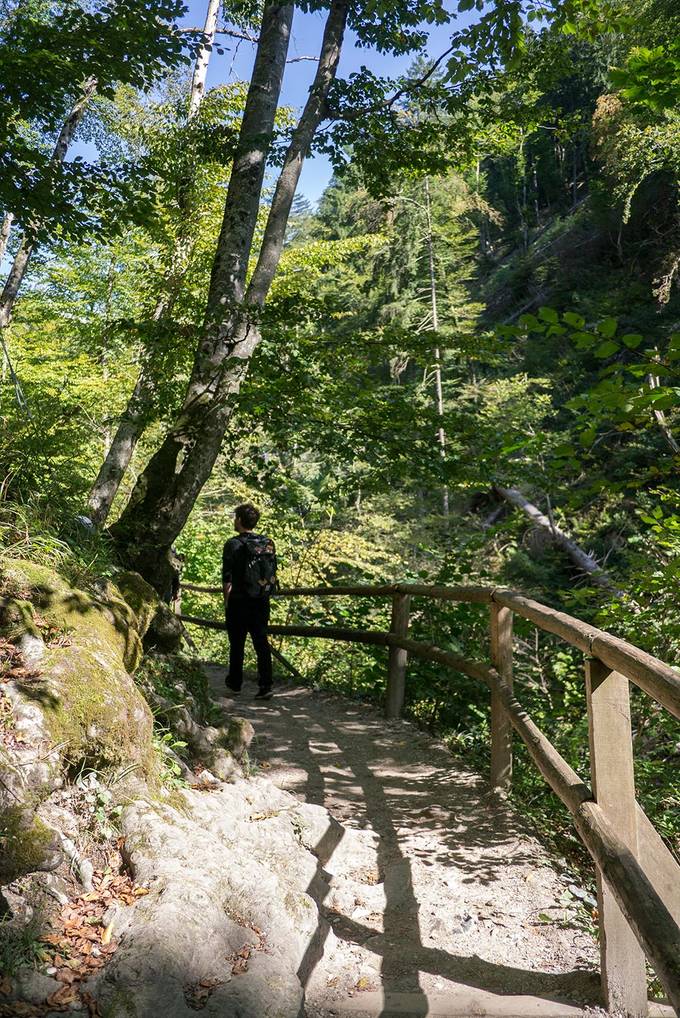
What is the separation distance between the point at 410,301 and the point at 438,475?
2389 cm

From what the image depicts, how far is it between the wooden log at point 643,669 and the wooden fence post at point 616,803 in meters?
0.17

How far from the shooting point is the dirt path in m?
2.53

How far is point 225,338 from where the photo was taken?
6512mm

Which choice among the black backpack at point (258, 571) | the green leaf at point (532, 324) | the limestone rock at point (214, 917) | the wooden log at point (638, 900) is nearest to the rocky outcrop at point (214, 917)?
the limestone rock at point (214, 917)

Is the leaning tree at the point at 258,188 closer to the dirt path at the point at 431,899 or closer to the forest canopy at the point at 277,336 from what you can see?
the forest canopy at the point at 277,336

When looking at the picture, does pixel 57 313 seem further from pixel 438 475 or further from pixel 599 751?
pixel 599 751

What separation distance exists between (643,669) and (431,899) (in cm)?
209

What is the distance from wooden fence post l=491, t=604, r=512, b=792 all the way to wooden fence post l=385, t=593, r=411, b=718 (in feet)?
7.80

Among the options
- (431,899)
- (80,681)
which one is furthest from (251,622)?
(80,681)

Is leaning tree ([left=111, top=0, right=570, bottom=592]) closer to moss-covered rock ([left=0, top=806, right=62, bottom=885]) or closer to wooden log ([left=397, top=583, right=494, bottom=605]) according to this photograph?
wooden log ([left=397, top=583, right=494, bottom=605])

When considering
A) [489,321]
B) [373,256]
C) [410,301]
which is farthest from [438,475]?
[489,321]

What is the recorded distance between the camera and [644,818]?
7.64 feet

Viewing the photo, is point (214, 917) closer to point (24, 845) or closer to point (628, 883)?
point (24, 845)

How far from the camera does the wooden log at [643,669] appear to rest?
68.4 inches
